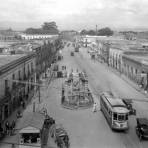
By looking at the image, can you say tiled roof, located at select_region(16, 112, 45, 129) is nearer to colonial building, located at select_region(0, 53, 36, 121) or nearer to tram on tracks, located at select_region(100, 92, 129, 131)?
colonial building, located at select_region(0, 53, 36, 121)

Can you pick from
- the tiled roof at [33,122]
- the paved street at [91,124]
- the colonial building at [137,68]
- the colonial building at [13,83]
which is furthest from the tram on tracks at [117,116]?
the colonial building at [137,68]

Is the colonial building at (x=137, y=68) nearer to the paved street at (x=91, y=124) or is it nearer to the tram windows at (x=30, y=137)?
the paved street at (x=91, y=124)

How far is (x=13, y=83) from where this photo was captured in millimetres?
32219

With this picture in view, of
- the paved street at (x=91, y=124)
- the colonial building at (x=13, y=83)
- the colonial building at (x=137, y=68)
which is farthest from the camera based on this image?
the colonial building at (x=137, y=68)

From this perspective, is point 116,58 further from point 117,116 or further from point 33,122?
point 33,122

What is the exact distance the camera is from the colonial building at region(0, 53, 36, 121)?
94.1ft

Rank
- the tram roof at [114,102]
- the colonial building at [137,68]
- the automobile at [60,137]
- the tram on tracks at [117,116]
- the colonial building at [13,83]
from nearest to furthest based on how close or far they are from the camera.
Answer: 1. the automobile at [60,137]
2. the tram on tracks at [117,116]
3. the tram roof at [114,102]
4. the colonial building at [13,83]
5. the colonial building at [137,68]

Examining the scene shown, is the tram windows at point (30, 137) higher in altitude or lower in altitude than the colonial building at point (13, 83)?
lower

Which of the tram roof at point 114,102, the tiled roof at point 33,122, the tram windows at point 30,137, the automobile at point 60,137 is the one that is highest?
the tram roof at point 114,102

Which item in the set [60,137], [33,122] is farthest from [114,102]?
[33,122]

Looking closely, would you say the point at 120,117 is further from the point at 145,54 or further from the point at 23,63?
the point at 145,54

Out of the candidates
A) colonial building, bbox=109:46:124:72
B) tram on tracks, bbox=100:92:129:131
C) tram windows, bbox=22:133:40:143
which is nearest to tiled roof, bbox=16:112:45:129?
tram windows, bbox=22:133:40:143

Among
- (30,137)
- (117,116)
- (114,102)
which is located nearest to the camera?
(30,137)

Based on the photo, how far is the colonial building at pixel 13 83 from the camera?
94.1 ft
